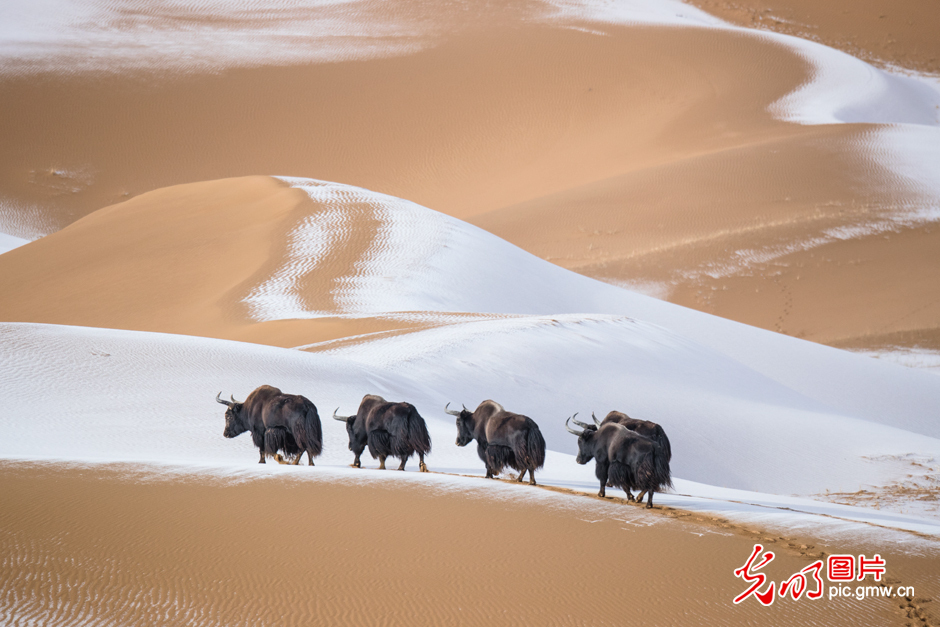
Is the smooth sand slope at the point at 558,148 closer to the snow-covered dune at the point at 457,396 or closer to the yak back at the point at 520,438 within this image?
the snow-covered dune at the point at 457,396

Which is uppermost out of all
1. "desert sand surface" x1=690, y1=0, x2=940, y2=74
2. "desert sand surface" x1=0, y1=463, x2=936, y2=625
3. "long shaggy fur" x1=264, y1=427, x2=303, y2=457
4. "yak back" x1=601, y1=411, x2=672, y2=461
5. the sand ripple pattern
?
"desert sand surface" x1=690, y1=0, x2=940, y2=74

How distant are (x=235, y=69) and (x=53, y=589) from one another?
54.1 meters

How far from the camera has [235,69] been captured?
54969 mm

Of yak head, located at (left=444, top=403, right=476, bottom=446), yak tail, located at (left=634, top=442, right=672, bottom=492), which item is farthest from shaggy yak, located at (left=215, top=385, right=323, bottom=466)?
yak tail, located at (left=634, top=442, right=672, bottom=492)

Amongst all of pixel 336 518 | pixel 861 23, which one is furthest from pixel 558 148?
pixel 336 518

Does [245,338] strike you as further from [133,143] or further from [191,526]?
[133,143]

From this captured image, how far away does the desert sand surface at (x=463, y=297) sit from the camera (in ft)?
19.9

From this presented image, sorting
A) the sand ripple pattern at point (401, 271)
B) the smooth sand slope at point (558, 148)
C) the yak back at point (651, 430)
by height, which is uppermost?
the smooth sand slope at point (558, 148)

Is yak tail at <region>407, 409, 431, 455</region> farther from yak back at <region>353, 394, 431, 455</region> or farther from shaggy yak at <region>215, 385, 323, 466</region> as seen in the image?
shaggy yak at <region>215, 385, 323, 466</region>

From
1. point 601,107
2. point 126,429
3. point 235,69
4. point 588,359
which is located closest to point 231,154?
point 235,69

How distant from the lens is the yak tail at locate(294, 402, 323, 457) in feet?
31.6

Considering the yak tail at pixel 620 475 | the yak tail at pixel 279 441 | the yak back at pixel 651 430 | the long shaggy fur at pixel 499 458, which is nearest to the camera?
the yak tail at pixel 620 475

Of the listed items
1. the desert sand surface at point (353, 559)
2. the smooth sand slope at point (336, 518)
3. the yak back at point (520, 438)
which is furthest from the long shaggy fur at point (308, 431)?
the yak back at point (520, 438)

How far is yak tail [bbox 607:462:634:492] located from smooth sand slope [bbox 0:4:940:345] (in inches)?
962
